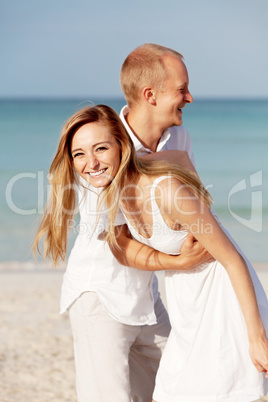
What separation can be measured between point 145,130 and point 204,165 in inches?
662

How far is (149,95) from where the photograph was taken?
317 centimetres

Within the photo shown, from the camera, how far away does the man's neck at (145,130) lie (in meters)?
3.16

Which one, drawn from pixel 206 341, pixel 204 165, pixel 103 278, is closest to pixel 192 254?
pixel 206 341

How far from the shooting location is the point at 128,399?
284 cm

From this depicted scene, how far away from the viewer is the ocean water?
10.8 meters

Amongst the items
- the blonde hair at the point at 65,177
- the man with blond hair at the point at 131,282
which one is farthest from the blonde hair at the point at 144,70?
the blonde hair at the point at 65,177

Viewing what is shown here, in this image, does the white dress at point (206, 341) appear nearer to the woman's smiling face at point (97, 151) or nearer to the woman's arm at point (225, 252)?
the woman's arm at point (225, 252)

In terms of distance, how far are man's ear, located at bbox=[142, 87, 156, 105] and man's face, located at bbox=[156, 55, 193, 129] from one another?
1.0 inches

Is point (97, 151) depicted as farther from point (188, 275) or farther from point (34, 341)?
point (34, 341)

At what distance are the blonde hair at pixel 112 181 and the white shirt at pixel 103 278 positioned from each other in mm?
114

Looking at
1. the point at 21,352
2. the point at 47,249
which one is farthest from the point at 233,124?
the point at 47,249

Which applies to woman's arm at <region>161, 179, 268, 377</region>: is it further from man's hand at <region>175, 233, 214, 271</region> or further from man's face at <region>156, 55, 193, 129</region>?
man's face at <region>156, 55, 193, 129</region>

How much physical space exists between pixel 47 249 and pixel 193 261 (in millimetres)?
764

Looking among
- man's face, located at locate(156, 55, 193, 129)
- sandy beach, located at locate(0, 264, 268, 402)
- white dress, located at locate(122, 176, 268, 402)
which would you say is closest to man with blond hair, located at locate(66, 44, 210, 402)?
man's face, located at locate(156, 55, 193, 129)
